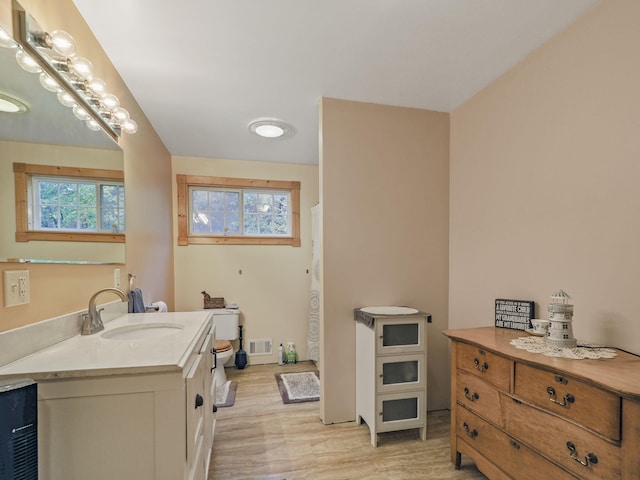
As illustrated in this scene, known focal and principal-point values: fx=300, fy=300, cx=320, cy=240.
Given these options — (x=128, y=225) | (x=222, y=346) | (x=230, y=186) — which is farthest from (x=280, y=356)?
(x=128, y=225)

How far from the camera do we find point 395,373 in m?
2.04

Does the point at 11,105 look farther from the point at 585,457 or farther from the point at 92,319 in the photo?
the point at 585,457

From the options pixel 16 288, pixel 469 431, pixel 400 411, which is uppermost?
pixel 16 288

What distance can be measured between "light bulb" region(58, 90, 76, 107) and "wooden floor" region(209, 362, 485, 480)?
2040 mm

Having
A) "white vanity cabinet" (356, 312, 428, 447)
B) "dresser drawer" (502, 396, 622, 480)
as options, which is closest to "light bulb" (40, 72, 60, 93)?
"white vanity cabinet" (356, 312, 428, 447)

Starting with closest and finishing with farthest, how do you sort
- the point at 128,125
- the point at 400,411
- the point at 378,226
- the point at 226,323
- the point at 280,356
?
the point at 128,125
the point at 400,411
the point at 378,226
the point at 226,323
the point at 280,356

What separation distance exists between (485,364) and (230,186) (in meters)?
3.11

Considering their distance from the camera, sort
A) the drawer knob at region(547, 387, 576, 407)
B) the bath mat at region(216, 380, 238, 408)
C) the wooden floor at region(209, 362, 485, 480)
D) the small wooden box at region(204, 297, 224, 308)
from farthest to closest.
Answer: the small wooden box at region(204, 297, 224, 308) < the bath mat at region(216, 380, 238, 408) < the wooden floor at region(209, 362, 485, 480) < the drawer knob at region(547, 387, 576, 407)

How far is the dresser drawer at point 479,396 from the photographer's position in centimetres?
149

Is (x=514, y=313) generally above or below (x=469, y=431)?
above

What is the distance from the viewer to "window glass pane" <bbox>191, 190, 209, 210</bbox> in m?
3.59

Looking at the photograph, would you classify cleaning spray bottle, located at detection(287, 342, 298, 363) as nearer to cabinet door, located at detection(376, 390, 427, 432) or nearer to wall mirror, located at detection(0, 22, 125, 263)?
cabinet door, located at detection(376, 390, 427, 432)

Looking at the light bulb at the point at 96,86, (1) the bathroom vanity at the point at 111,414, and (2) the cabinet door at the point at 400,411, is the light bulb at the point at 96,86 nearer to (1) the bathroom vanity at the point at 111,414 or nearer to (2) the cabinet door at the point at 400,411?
(1) the bathroom vanity at the point at 111,414

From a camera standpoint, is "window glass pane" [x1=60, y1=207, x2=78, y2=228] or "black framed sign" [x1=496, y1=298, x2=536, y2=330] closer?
"window glass pane" [x1=60, y1=207, x2=78, y2=228]
